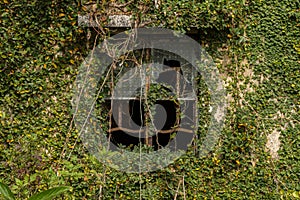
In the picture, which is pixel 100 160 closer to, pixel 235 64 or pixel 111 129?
pixel 111 129

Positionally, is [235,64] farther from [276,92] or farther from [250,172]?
[250,172]

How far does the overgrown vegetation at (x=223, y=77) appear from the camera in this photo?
13.3ft

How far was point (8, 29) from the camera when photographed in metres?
4.00

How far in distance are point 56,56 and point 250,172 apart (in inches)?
88.8

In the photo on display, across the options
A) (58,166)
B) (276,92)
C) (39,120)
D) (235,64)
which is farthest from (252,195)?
(39,120)

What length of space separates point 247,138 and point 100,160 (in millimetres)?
1477

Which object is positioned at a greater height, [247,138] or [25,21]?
[25,21]

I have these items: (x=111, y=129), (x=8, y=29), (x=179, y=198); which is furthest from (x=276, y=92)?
(x=8, y=29)

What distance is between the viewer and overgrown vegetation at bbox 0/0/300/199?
13.3 ft

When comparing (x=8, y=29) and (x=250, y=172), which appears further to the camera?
(x=250, y=172)

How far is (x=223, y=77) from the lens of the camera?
4324mm

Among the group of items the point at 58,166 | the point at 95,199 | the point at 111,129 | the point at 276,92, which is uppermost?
the point at 276,92

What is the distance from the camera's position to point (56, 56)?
413cm

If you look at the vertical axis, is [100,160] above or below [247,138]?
below
